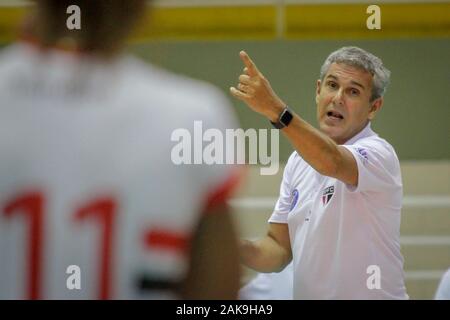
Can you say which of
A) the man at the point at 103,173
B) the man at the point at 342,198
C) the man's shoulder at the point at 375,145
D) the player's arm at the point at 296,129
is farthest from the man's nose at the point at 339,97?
the man at the point at 103,173

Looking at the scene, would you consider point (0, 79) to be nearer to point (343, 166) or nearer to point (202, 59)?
point (343, 166)

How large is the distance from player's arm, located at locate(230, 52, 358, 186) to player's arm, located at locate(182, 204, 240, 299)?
0.93 m

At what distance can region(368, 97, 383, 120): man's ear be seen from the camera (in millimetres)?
2041

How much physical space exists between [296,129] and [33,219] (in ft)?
3.25

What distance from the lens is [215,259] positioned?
0.82m

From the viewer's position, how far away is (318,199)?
6.38ft

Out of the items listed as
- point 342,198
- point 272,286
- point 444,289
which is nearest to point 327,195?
point 342,198

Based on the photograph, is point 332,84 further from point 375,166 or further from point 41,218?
point 41,218

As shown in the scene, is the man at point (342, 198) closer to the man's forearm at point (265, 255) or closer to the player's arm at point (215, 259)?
the man's forearm at point (265, 255)

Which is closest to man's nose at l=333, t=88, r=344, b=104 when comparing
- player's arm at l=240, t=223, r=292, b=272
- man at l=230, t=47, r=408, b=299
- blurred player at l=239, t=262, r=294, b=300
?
man at l=230, t=47, r=408, b=299

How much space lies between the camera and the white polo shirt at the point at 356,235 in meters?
1.91

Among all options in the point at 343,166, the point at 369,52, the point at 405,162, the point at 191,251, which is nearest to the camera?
the point at 191,251
